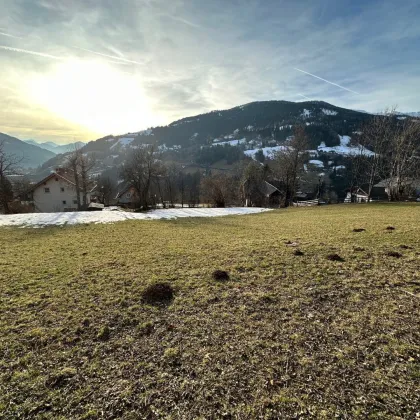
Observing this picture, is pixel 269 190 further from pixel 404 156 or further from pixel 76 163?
pixel 76 163

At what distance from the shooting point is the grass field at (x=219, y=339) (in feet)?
9.48

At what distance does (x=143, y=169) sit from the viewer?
122 feet

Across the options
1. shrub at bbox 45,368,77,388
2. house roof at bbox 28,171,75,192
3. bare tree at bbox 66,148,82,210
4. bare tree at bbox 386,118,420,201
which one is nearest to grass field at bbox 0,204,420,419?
shrub at bbox 45,368,77,388

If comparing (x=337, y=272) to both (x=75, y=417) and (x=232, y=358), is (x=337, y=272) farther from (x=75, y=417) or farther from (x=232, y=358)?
(x=75, y=417)

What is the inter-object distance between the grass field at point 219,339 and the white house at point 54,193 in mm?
44491

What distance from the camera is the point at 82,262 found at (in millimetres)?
8344

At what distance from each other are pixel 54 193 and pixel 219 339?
52.6 m

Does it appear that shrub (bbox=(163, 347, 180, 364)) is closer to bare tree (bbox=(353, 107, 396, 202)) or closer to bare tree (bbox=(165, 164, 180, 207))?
bare tree (bbox=(353, 107, 396, 202))

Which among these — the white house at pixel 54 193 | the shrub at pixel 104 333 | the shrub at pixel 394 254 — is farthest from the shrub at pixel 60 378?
Answer: the white house at pixel 54 193

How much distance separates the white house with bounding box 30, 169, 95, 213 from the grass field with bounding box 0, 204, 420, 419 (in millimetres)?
44491

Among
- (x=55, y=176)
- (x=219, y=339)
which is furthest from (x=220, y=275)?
(x=55, y=176)

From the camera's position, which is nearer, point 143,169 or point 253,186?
point 143,169

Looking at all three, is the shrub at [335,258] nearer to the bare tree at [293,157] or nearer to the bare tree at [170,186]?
the bare tree at [293,157]

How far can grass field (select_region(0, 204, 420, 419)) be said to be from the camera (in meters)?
2.89
